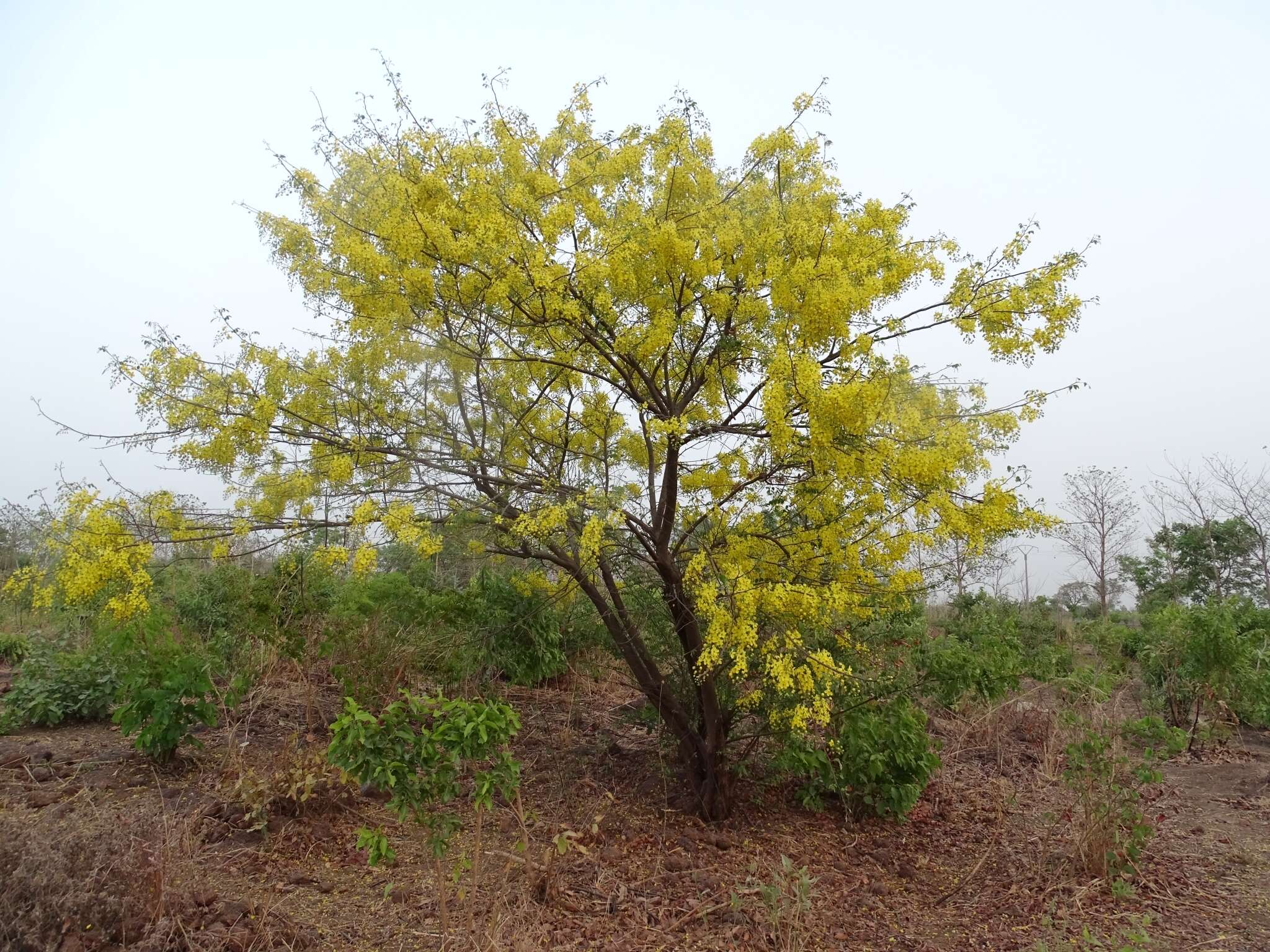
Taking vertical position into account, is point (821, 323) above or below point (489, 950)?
above

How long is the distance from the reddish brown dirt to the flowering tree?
80 cm

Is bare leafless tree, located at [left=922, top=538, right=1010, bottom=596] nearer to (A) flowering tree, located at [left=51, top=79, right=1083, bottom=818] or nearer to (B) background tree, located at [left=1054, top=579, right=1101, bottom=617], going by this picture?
(A) flowering tree, located at [left=51, top=79, right=1083, bottom=818]

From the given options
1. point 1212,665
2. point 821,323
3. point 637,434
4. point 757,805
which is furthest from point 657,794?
point 1212,665

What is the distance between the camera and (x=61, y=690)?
251 inches

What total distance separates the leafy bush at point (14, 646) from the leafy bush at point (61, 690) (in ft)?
8.05

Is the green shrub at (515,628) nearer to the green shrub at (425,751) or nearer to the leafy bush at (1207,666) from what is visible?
the green shrub at (425,751)

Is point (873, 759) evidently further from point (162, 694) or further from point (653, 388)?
point (162, 694)

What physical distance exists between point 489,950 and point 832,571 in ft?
8.30

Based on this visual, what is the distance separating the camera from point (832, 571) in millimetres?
4422

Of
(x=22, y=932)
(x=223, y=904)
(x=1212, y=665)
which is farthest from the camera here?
(x=1212, y=665)

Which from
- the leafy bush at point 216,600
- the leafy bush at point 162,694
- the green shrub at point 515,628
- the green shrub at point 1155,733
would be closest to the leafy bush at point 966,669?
the green shrub at point 1155,733

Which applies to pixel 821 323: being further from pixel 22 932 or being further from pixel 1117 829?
pixel 22 932

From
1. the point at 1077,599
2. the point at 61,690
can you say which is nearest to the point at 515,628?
the point at 61,690

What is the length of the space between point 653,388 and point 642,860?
9.11 ft
